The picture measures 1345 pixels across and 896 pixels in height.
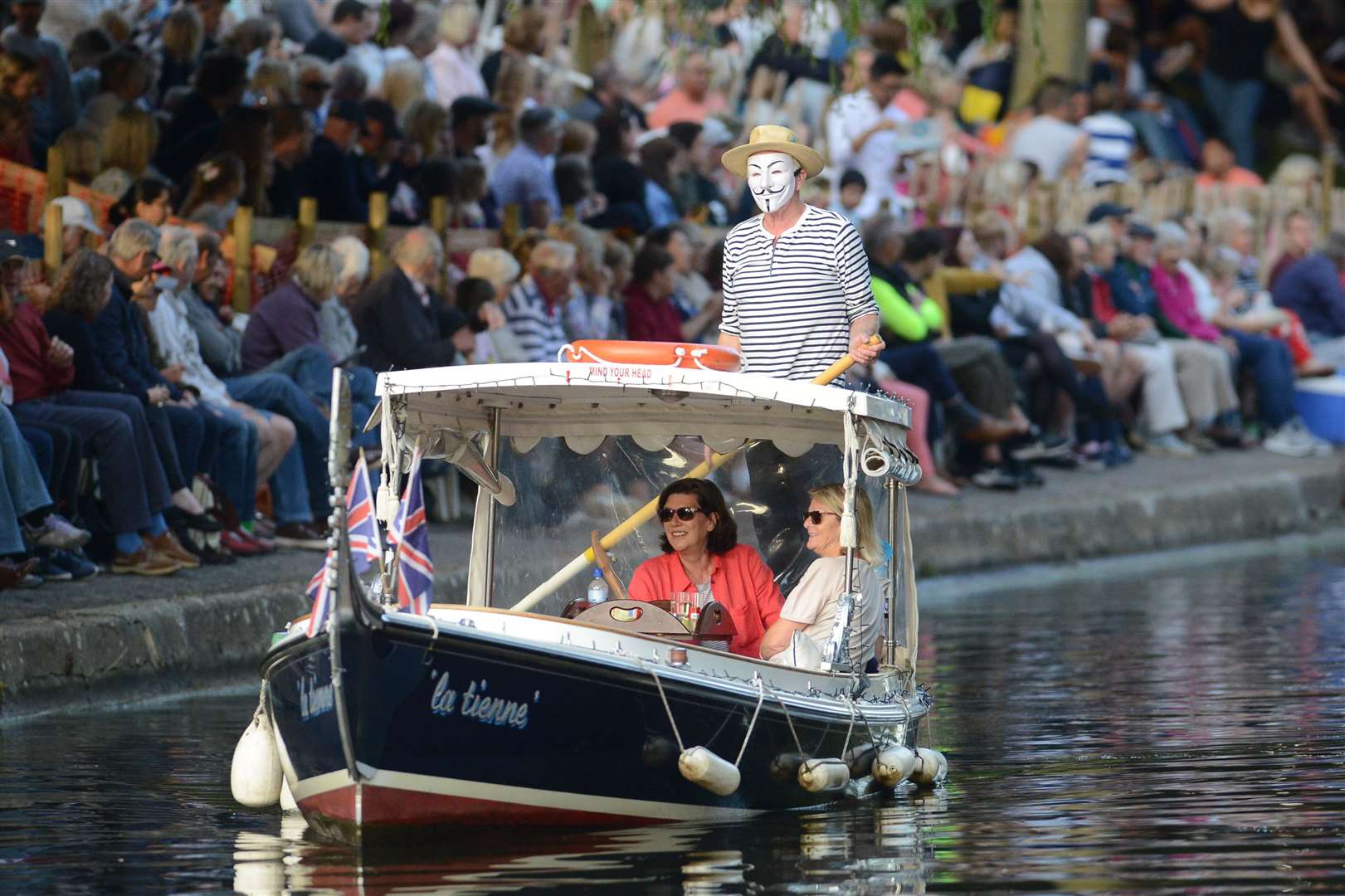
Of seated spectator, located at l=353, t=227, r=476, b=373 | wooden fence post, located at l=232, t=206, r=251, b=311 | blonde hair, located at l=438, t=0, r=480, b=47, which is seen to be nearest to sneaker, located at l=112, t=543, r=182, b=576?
seated spectator, located at l=353, t=227, r=476, b=373

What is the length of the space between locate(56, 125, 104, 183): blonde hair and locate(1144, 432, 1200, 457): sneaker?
11.2 metres

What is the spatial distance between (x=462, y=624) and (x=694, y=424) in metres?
2.27

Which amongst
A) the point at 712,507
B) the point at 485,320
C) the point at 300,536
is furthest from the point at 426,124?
the point at 712,507

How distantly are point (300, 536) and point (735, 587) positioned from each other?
511 cm

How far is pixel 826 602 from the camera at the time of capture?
10.2 metres

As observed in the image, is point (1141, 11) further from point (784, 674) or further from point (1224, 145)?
point (784, 674)

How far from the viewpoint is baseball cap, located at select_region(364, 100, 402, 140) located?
17719 mm

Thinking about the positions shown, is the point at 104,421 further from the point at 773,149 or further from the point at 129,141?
the point at 773,149

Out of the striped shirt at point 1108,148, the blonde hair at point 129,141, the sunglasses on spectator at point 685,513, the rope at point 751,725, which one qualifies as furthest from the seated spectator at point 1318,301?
the rope at point 751,725

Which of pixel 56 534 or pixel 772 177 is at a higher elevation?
A: pixel 772 177

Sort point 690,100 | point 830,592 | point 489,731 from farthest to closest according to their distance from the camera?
point 690,100
point 830,592
point 489,731

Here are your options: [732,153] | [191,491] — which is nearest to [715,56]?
[191,491]

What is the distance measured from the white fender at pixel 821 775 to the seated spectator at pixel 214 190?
22.9ft

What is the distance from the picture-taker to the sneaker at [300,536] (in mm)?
15039
